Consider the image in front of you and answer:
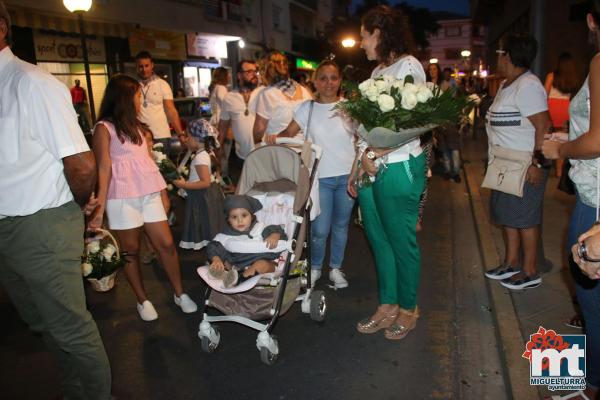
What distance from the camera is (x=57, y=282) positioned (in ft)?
8.74

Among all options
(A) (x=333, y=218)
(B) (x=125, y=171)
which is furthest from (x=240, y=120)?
(B) (x=125, y=171)

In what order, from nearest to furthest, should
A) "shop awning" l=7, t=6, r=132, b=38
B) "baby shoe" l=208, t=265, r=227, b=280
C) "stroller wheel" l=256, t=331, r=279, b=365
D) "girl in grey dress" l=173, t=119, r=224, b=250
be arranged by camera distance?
1. "stroller wheel" l=256, t=331, r=279, b=365
2. "baby shoe" l=208, t=265, r=227, b=280
3. "girl in grey dress" l=173, t=119, r=224, b=250
4. "shop awning" l=7, t=6, r=132, b=38

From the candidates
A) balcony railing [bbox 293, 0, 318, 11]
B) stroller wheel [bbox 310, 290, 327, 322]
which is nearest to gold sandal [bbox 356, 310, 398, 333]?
stroller wheel [bbox 310, 290, 327, 322]

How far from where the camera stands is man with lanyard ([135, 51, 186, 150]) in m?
7.60

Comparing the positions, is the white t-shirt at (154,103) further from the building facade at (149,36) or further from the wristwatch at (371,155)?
the building facade at (149,36)

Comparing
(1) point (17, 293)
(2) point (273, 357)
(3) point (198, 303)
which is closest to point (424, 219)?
(3) point (198, 303)

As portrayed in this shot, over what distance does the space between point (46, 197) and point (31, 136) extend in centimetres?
32

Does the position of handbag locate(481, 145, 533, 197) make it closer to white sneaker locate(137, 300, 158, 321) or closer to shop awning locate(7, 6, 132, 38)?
white sneaker locate(137, 300, 158, 321)

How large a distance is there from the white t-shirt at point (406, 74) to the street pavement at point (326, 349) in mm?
1505

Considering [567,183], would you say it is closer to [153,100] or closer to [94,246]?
[94,246]

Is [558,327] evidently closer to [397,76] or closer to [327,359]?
[327,359]

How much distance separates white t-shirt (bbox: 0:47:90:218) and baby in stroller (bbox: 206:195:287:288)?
4.53 feet

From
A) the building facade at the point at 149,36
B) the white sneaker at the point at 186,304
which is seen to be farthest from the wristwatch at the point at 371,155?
the building facade at the point at 149,36

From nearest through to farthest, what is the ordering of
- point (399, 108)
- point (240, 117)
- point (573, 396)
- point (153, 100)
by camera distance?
point (573, 396) < point (399, 108) < point (240, 117) < point (153, 100)
